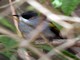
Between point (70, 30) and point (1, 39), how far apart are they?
1.98 ft

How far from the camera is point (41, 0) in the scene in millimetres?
682

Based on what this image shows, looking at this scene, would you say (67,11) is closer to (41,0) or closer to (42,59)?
(41,0)

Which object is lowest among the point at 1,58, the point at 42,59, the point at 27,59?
the point at 42,59

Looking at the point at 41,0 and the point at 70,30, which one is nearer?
the point at 70,30

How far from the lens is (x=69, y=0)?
0.62 metres

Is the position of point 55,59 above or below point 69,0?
above

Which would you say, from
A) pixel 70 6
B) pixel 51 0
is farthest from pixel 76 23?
pixel 51 0

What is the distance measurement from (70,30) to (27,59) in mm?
440

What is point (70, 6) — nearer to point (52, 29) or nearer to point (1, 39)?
point (1, 39)

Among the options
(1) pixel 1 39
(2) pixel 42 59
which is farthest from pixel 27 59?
(2) pixel 42 59

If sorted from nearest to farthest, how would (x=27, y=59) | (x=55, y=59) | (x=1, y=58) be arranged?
(x=27, y=59)
(x=55, y=59)
(x=1, y=58)

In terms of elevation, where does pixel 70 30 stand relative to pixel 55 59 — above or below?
below

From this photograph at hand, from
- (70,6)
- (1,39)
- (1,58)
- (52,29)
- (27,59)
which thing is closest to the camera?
(70,6)

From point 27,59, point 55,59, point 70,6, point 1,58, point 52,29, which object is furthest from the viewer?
point 1,58
